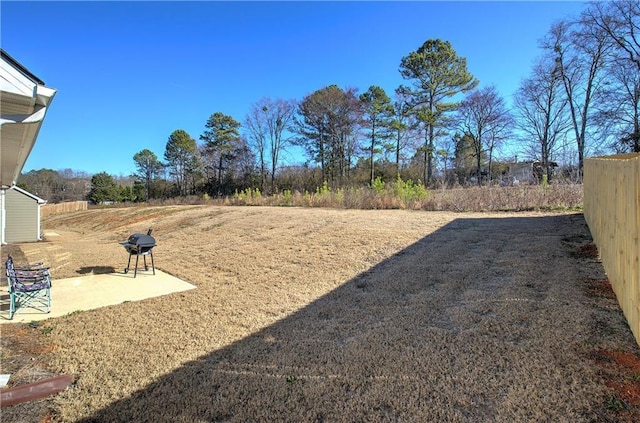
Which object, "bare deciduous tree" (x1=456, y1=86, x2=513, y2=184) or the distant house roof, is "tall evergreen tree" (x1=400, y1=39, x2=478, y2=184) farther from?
the distant house roof

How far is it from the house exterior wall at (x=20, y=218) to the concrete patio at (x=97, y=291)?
13.8 m

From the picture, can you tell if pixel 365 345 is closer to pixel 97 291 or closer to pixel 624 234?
pixel 624 234

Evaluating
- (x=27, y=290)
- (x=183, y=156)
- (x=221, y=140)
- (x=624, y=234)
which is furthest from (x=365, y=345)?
(x=183, y=156)

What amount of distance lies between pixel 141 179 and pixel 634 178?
145 ft

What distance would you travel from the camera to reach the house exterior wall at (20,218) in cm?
1574

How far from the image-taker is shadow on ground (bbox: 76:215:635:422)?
82.7 inches

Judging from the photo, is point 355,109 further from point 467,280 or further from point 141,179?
point 141,179

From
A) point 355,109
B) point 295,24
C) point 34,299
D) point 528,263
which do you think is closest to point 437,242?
point 528,263

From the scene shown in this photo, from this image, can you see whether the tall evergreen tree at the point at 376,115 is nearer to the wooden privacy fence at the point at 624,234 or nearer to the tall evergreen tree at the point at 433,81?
the tall evergreen tree at the point at 433,81

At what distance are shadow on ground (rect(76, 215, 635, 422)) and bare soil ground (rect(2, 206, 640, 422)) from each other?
0.01 m

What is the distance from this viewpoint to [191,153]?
36.2m

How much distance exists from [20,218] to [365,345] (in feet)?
65.1

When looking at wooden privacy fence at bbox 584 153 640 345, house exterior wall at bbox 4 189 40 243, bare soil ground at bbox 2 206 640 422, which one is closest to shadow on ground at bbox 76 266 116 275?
bare soil ground at bbox 2 206 640 422

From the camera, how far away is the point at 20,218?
15984 millimetres
